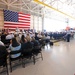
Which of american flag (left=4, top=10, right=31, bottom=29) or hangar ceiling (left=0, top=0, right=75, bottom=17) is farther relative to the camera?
hangar ceiling (left=0, top=0, right=75, bottom=17)

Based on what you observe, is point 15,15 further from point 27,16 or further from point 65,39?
point 65,39

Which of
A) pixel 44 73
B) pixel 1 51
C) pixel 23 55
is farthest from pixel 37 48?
pixel 1 51

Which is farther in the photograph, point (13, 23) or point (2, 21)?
point (13, 23)

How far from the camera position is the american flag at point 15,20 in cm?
993

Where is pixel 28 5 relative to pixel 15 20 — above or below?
above

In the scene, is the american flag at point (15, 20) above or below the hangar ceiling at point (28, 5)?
below

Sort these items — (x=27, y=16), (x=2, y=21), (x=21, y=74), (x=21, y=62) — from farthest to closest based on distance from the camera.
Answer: (x=27, y=16), (x=2, y=21), (x=21, y=62), (x=21, y=74)

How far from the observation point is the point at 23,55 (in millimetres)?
3914

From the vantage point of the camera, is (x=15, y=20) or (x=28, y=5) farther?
(x=28, y=5)

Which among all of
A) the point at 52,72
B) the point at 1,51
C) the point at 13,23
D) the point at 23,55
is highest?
the point at 13,23

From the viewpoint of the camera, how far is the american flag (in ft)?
32.6

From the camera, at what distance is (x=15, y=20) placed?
10742 millimetres

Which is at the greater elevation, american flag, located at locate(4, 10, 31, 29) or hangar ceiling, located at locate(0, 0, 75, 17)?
hangar ceiling, located at locate(0, 0, 75, 17)

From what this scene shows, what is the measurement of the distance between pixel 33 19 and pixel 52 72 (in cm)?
1127
